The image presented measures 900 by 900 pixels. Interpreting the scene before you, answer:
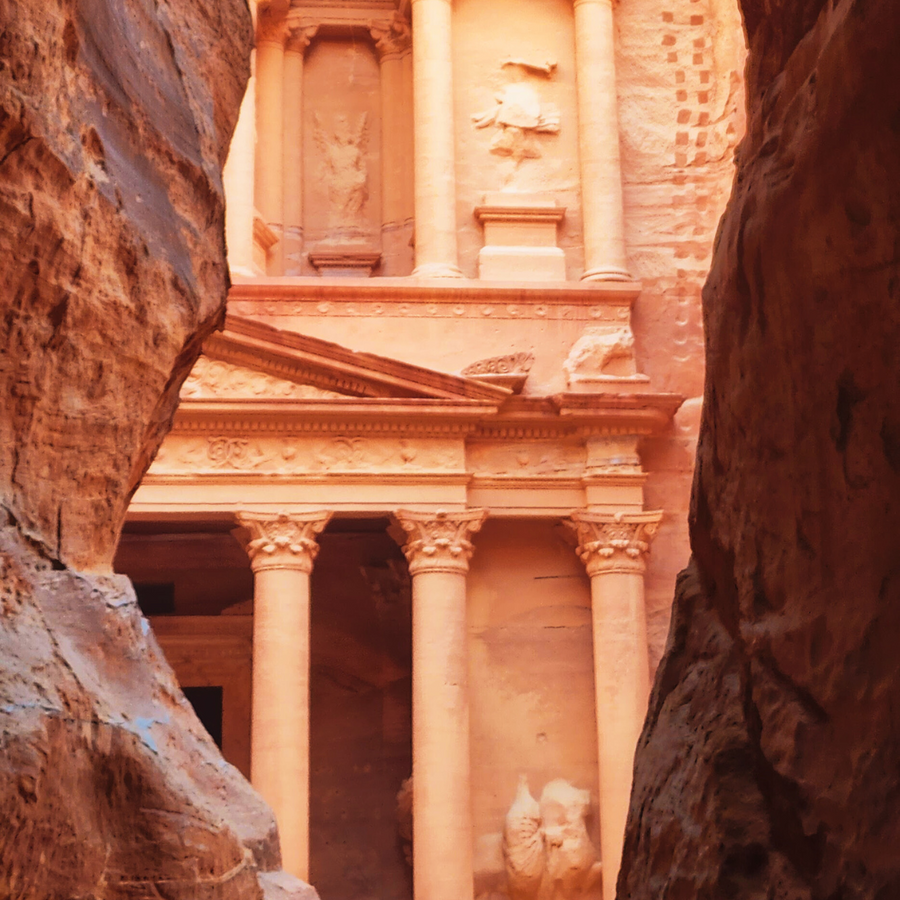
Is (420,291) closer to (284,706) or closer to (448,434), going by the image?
(448,434)

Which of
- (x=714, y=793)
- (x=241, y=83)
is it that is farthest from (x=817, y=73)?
(x=241, y=83)

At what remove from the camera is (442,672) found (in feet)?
47.1

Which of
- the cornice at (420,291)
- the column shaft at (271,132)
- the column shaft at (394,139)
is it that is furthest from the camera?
the column shaft at (394,139)

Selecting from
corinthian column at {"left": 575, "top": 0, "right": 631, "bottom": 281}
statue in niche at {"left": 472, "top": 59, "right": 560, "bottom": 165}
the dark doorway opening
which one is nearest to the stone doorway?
the dark doorway opening

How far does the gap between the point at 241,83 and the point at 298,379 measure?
34.6 feet

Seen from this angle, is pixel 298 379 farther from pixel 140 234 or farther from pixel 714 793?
pixel 714 793

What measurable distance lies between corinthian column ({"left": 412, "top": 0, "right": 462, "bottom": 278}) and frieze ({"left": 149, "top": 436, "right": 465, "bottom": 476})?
9.42ft

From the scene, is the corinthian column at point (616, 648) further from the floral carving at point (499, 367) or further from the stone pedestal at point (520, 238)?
the stone pedestal at point (520, 238)

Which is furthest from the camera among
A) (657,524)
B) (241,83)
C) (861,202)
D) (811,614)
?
(657,524)

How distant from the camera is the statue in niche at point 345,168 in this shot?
19453 millimetres

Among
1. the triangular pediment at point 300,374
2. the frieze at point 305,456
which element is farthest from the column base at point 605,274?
the frieze at point 305,456

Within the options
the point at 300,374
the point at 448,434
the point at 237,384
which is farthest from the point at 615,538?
the point at 237,384

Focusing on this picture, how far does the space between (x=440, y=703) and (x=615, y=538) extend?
2652 millimetres

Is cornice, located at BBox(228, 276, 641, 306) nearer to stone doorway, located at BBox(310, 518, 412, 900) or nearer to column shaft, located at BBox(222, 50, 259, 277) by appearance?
column shaft, located at BBox(222, 50, 259, 277)
